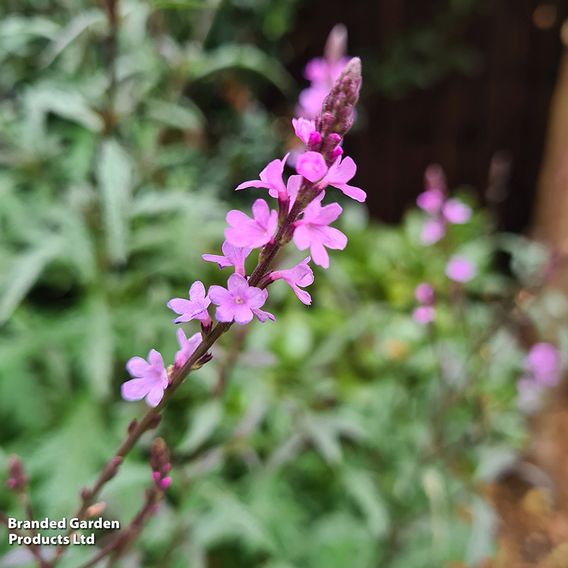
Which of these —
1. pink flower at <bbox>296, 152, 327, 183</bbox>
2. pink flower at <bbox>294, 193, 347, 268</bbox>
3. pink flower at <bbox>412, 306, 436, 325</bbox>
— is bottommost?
pink flower at <bbox>412, 306, 436, 325</bbox>

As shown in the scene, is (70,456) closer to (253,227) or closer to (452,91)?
(253,227)

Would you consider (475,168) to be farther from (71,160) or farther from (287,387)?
(71,160)

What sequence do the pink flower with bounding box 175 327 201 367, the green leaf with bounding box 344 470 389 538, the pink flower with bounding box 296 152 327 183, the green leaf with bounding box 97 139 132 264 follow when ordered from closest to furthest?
1. the pink flower with bounding box 296 152 327 183
2. the pink flower with bounding box 175 327 201 367
3. the green leaf with bounding box 97 139 132 264
4. the green leaf with bounding box 344 470 389 538

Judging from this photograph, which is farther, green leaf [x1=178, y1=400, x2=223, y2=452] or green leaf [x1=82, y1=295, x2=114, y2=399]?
green leaf [x1=82, y1=295, x2=114, y2=399]

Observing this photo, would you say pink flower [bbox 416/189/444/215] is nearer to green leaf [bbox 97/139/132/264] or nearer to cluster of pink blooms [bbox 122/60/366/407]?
green leaf [bbox 97/139/132/264]

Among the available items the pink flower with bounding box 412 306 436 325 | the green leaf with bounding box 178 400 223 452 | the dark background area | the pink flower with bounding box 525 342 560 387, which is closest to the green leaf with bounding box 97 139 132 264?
the green leaf with bounding box 178 400 223 452

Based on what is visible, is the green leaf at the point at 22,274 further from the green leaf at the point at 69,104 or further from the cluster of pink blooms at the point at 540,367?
the cluster of pink blooms at the point at 540,367
